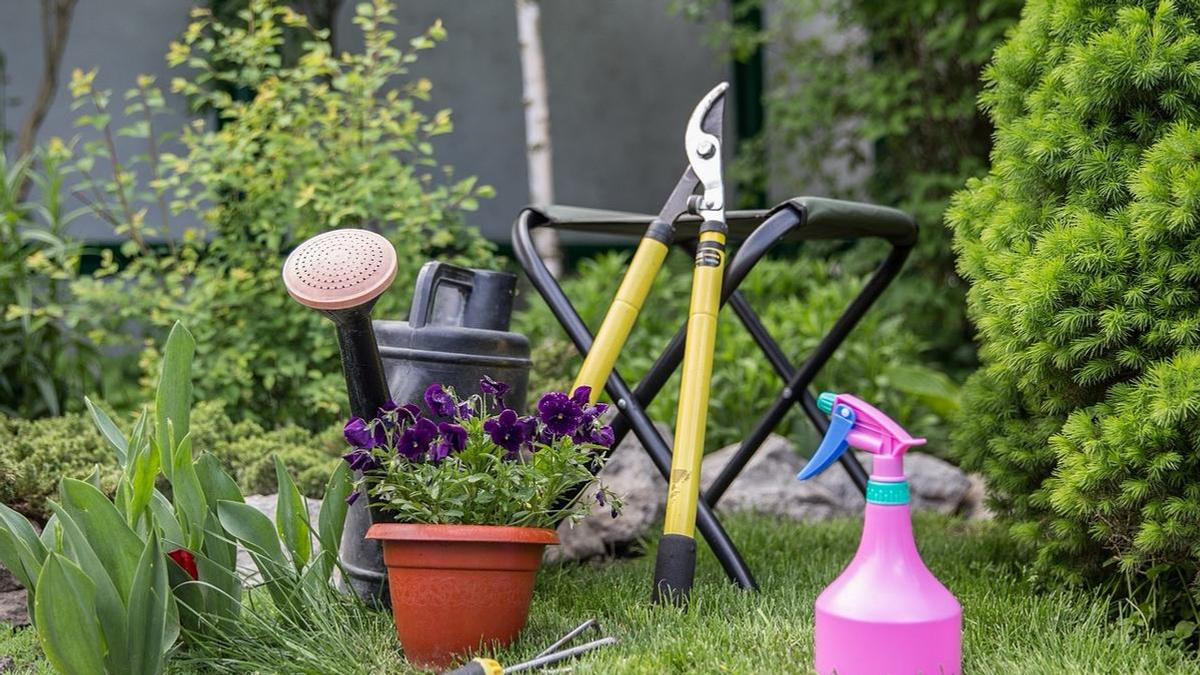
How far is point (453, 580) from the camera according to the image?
75.2 inches

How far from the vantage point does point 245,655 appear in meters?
2.01

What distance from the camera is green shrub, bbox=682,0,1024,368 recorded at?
5316 mm

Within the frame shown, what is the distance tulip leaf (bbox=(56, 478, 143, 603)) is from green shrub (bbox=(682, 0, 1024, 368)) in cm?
404

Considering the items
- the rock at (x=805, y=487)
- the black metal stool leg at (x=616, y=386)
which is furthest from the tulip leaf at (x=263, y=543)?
the rock at (x=805, y=487)

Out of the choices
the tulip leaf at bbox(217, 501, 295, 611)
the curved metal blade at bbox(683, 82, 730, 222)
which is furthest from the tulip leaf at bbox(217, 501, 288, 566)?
the curved metal blade at bbox(683, 82, 730, 222)

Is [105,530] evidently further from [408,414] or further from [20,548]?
[408,414]

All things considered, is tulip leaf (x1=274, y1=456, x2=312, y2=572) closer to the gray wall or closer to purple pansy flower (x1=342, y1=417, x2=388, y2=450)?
purple pansy flower (x1=342, y1=417, x2=388, y2=450)

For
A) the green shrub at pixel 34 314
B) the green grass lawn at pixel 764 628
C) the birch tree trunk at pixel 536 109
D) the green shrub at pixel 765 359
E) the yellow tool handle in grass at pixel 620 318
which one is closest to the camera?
the green grass lawn at pixel 764 628

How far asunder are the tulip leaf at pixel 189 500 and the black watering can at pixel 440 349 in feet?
1.06

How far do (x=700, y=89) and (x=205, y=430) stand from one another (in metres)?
5.21

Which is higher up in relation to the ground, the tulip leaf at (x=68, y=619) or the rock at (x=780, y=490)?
the tulip leaf at (x=68, y=619)

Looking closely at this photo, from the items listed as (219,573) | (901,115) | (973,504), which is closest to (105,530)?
(219,573)

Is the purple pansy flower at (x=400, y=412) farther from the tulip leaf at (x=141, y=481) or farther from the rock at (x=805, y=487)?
the rock at (x=805, y=487)

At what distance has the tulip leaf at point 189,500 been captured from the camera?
6.52 feet
